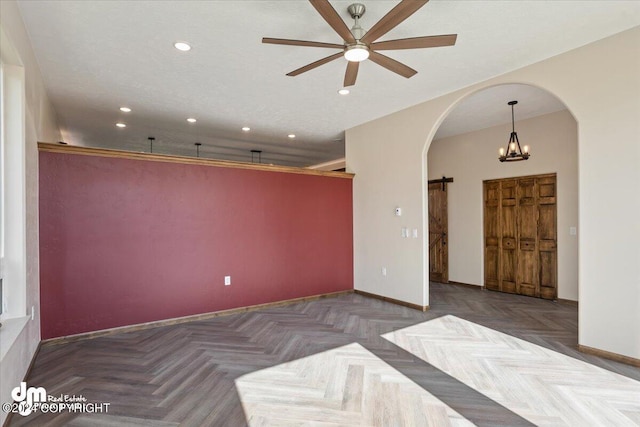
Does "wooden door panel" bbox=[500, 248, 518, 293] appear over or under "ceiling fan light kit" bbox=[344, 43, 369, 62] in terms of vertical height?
under

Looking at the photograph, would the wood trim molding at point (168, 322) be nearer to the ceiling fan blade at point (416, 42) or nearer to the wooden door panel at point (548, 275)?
the wooden door panel at point (548, 275)

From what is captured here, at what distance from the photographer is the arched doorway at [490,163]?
5086mm

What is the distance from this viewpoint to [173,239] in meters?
4.39

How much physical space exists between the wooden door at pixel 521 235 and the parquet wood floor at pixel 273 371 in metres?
1.06

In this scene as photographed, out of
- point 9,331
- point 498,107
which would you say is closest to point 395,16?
point 9,331

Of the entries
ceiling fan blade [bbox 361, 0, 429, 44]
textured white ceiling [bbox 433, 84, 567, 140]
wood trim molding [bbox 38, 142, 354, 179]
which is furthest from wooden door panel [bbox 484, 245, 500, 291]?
ceiling fan blade [bbox 361, 0, 429, 44]

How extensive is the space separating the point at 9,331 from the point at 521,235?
6643 millimetres

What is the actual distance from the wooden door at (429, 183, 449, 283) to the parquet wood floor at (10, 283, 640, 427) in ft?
7.19

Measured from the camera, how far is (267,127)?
5.96 metres

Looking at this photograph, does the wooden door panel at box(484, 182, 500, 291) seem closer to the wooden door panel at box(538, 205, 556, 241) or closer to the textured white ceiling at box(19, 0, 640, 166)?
the wooden door panel at box(538, 205, 556, 241)

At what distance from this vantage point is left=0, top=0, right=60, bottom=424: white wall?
2205mm

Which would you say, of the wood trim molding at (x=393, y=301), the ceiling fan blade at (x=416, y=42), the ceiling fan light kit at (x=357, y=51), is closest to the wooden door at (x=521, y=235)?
the wood trim molding at (x=393, y=301)

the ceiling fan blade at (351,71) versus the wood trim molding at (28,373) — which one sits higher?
the ceiling fan blade at (351,71)

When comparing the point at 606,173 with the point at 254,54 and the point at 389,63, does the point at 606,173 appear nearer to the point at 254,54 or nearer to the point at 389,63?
the point at 389,63
